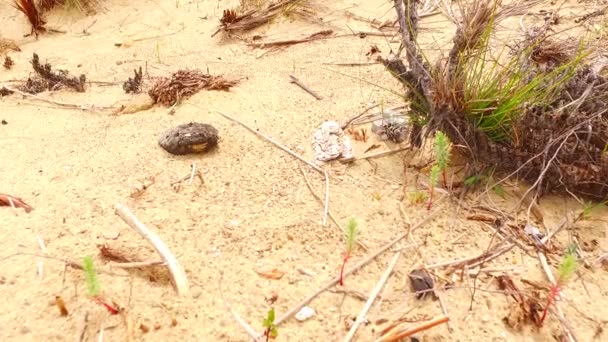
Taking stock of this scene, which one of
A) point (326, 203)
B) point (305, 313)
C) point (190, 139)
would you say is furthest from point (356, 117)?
point (305, 313)

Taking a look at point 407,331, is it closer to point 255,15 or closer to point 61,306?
point 61,306

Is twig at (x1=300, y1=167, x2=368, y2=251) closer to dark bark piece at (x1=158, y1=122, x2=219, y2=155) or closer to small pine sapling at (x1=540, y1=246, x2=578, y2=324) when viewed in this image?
dark bark piece at (x1=158, y1=122, x2=219, y2=155)

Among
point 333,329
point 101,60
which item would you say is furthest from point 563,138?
point 101,60

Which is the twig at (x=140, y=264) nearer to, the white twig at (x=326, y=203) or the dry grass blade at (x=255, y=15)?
the white twig at (x=326, y=203)

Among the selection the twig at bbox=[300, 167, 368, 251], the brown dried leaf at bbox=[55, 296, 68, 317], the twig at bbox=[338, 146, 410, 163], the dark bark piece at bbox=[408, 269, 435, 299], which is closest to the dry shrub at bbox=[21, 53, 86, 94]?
the twig at bbox=[300, 167, 368, 251]

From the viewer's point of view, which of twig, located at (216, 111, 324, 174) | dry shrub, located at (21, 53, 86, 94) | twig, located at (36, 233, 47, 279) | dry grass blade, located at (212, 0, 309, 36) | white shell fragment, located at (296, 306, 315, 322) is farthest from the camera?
dry grass blade, located at (212, 0, 309, 36)

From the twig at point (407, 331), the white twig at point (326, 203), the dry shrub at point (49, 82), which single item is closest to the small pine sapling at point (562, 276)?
the twig at point (407, 331)

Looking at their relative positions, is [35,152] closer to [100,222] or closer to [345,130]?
[100,222]
